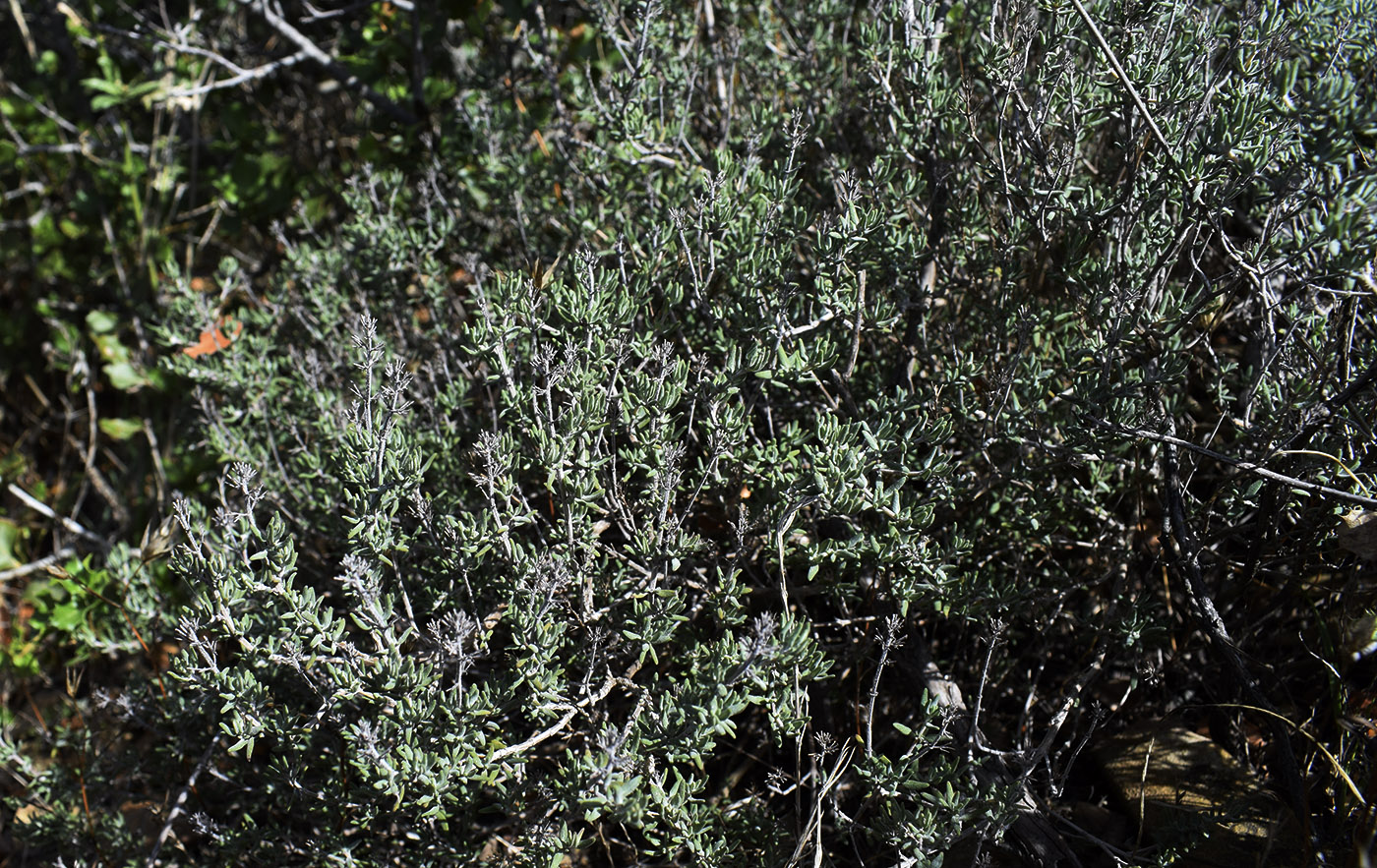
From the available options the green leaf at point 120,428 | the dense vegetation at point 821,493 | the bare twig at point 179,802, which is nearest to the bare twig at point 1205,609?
the dense vegetation at point 821,493

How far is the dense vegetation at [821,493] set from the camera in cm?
195

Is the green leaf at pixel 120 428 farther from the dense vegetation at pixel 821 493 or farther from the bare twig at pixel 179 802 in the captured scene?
the bare twig at pixel 179 802

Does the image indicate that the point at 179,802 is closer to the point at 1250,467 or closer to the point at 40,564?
the point at 40,564

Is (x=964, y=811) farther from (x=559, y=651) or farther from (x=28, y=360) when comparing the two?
(x=28, y=360)

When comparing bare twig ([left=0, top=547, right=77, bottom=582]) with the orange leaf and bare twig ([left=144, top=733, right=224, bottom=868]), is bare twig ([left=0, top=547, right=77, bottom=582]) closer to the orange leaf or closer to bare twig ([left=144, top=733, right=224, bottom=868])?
the orange leaf

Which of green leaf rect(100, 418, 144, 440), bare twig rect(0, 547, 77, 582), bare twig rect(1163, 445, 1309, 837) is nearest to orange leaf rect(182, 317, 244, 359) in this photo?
bare twig rect(0, 547, 77, 582)

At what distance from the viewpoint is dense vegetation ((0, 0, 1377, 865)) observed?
1945 millimetres

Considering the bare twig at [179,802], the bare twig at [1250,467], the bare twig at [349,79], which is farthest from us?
the bare twig at [349,79]

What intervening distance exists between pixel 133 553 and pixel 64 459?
1163 mm

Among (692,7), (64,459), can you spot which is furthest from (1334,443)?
(64,459)

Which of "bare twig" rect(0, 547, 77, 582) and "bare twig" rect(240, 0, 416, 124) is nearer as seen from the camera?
"bare twig" rect(0, 547, 77, 582)

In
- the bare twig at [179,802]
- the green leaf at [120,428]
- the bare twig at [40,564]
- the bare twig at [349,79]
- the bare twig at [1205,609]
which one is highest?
the bare twig at [349,79]

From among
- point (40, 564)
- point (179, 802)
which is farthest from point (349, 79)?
point (179, 802)

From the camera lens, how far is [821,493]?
195cm
